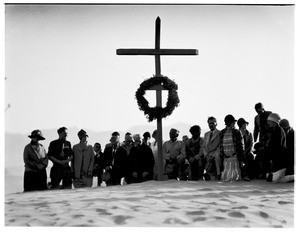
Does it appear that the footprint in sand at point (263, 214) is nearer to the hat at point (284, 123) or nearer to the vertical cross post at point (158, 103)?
the hat at point (284, 123)

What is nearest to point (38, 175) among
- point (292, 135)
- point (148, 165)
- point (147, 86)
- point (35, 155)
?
point (35, 155)

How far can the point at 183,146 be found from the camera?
1238 centimetres

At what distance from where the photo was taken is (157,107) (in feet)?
41.6

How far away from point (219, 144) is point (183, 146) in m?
0.89

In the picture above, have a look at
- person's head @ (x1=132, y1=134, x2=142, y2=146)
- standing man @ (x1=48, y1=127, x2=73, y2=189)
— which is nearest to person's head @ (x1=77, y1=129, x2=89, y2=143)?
standing man @ (x1=48, y1=127, x2=73, y2=189)

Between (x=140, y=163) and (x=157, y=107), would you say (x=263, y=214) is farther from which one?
(x=157, y=107)

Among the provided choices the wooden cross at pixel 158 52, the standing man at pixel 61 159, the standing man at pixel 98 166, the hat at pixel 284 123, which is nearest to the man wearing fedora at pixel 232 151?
the hat at pixel 284 123

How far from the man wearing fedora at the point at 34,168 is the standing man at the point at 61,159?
0.77ft

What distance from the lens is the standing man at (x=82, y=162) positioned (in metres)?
12.4

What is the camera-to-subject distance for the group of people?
1155 cm

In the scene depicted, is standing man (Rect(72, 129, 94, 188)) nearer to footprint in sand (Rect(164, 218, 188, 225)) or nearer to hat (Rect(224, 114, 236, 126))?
hat (Rect(224, 114, 236, 126))

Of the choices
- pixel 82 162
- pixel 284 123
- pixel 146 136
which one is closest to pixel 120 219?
pixel 82 162

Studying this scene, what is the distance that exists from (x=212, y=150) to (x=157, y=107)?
1.75 m

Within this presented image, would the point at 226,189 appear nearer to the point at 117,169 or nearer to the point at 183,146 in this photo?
the point at 183,146
